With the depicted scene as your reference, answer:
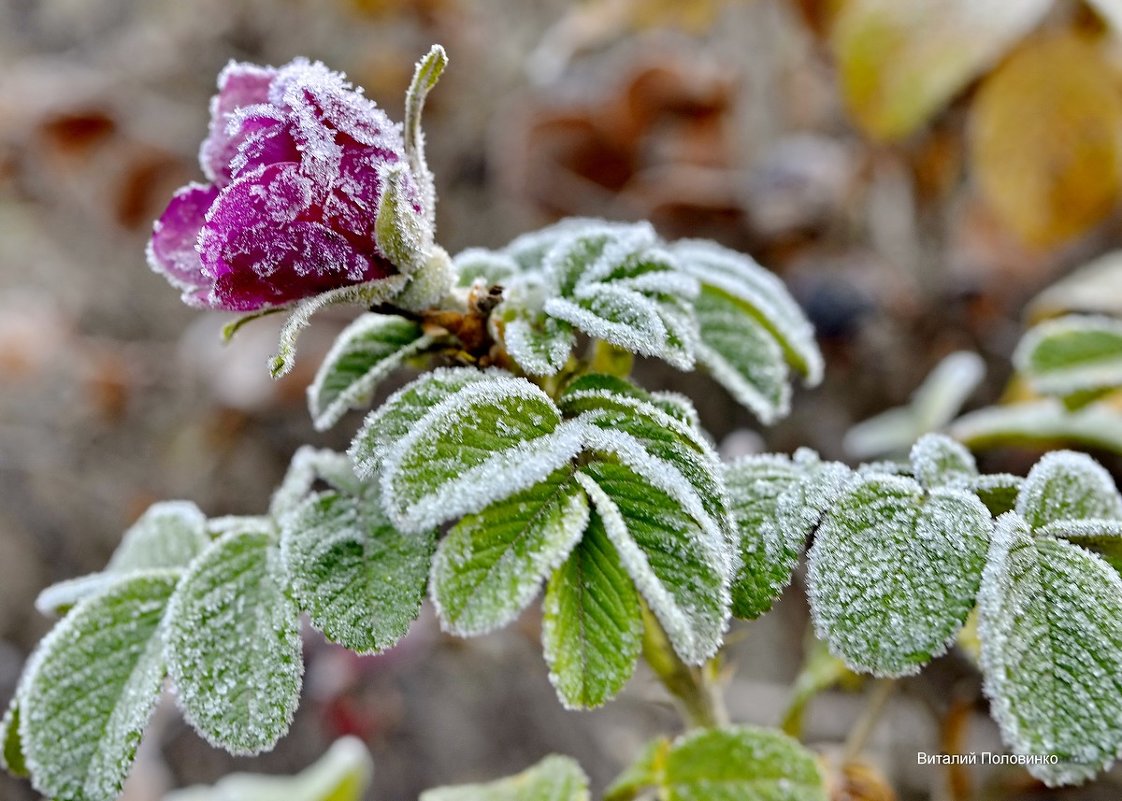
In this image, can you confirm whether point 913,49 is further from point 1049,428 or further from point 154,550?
point 154,550

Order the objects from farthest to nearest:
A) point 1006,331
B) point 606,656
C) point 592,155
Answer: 1. point 592,155
2. point 1006,331
3. point 606,656

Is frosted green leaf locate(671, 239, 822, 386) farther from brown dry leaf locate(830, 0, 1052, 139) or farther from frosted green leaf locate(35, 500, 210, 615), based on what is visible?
brown dry leaf locate(830, 0, 1052, 139)

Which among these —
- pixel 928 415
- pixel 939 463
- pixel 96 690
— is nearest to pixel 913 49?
pixel 928 415

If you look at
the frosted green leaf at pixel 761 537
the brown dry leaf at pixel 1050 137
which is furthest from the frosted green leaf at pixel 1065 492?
the brown dry leaf at pixel 1050 137

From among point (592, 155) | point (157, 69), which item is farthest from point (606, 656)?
point (157, 69)

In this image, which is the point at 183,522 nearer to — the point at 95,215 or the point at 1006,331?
the point at 1006,331

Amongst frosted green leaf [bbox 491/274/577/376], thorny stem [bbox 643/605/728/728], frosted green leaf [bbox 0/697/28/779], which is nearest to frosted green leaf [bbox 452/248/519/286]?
frosted green leaf [bbox 491/274/577/376]
